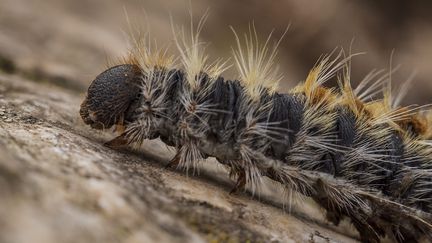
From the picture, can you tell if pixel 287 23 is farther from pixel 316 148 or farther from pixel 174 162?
pixel 174 162

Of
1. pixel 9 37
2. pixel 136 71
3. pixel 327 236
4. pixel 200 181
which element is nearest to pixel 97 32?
pixel 9 37

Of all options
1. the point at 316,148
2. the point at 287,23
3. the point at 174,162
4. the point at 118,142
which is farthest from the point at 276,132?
the point at 287,23

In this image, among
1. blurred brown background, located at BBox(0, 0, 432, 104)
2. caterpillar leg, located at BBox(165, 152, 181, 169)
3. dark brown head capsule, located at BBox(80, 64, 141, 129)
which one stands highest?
blurred brown background, located at BBox(0, 0, 432, 104)

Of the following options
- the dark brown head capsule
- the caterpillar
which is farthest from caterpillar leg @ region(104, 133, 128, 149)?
the dark brown head capsule

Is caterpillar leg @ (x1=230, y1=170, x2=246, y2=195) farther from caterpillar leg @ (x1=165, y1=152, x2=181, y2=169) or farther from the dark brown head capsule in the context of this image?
the dark brown head capsule

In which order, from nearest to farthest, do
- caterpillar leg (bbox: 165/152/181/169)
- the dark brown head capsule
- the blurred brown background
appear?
1. caterpillar leg (bbox: 165/152/181/169)
2. the dark brown head capsule
3. the blurred brown background

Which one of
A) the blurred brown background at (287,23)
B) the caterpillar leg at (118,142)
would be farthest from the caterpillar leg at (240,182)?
the blurred brown background at (287,23)
